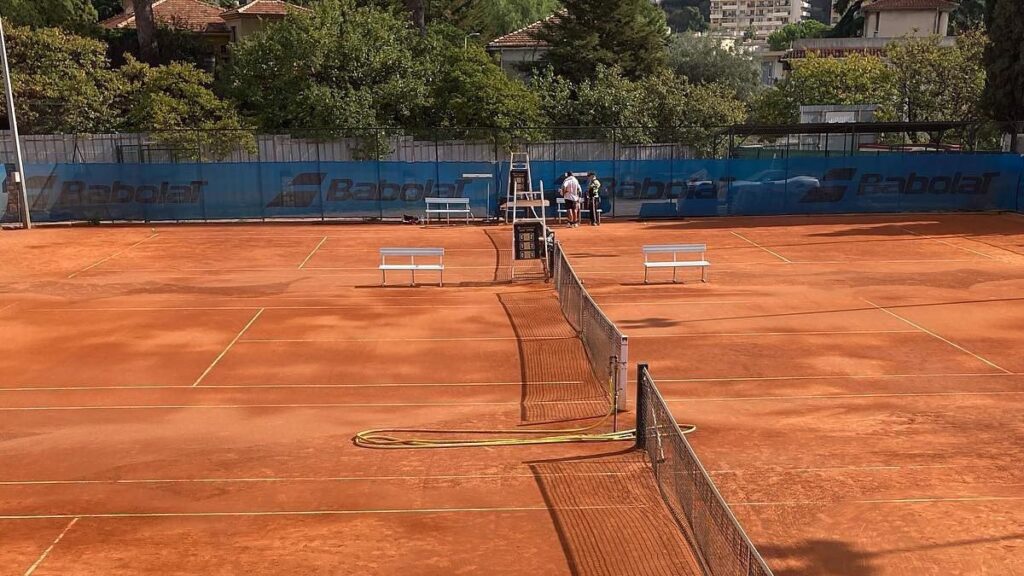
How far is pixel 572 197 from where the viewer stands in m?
32.0

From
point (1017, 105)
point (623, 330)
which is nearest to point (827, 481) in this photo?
point (623, 330)

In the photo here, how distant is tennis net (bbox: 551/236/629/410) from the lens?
12059 mm

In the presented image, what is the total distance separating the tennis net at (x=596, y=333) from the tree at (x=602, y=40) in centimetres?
3634

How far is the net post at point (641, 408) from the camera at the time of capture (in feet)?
34.2

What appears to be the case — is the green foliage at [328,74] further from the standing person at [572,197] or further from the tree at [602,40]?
the standing person at [572,197]

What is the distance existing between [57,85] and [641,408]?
43024 millimetres

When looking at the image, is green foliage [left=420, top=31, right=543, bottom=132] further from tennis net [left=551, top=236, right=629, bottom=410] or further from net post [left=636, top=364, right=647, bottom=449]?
net post [left=636, top=364, right=647, bottom=449]

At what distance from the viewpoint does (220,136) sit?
4025 centimetres

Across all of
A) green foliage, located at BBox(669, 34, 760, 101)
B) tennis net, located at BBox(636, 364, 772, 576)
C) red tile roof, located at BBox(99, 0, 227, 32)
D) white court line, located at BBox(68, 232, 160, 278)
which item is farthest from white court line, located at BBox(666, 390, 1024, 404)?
green foliage, located at BBox(669, 34, 760, 101)

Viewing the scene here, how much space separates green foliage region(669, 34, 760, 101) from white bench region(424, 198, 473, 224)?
45538mm

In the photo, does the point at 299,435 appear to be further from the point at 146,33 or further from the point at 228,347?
the point at 146,33

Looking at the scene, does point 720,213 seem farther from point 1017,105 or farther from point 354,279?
point 354,279

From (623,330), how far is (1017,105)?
29377 millimetres

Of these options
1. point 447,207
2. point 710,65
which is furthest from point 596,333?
point 710,65
